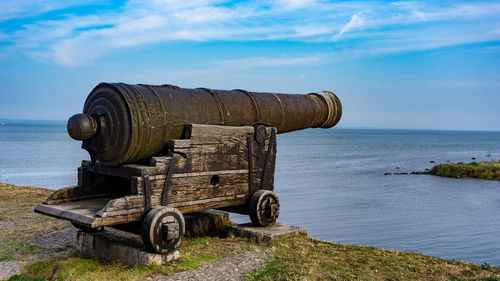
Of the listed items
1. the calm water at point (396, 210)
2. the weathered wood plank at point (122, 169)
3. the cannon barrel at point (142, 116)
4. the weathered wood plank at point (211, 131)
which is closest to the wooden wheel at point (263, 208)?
the weathered wood plank at point (211, 131)

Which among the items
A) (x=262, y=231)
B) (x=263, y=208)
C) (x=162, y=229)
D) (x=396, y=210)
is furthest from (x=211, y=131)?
(x=396, y=210)

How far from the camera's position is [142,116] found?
579 centimetres

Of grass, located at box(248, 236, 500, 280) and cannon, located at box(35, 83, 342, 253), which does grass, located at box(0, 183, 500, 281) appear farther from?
cannon, located at box(35, 83, 342, 253)

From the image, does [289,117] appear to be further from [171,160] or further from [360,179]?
[360,179]

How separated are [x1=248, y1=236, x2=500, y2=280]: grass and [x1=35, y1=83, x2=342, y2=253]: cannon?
3.33ft

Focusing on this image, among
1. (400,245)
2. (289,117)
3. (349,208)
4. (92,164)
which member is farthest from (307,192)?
(92,164)

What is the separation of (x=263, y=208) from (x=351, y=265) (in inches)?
71.2

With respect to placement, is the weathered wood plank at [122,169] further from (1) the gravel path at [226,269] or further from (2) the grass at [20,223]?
(2) the grass at [20,223]

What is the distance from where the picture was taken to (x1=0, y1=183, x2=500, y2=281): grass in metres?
5.51

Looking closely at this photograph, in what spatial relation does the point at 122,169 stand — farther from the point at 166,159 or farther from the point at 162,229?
the point at 162,229

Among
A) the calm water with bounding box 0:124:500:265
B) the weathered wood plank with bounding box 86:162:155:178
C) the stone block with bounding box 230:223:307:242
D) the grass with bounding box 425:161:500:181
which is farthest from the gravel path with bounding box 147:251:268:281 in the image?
the grass with bounding box 425:161:500:181

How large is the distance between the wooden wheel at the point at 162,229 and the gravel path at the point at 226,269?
443 millimetres

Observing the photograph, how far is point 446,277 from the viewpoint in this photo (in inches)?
220

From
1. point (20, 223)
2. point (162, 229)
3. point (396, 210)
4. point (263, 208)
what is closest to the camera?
point (162, 229)
